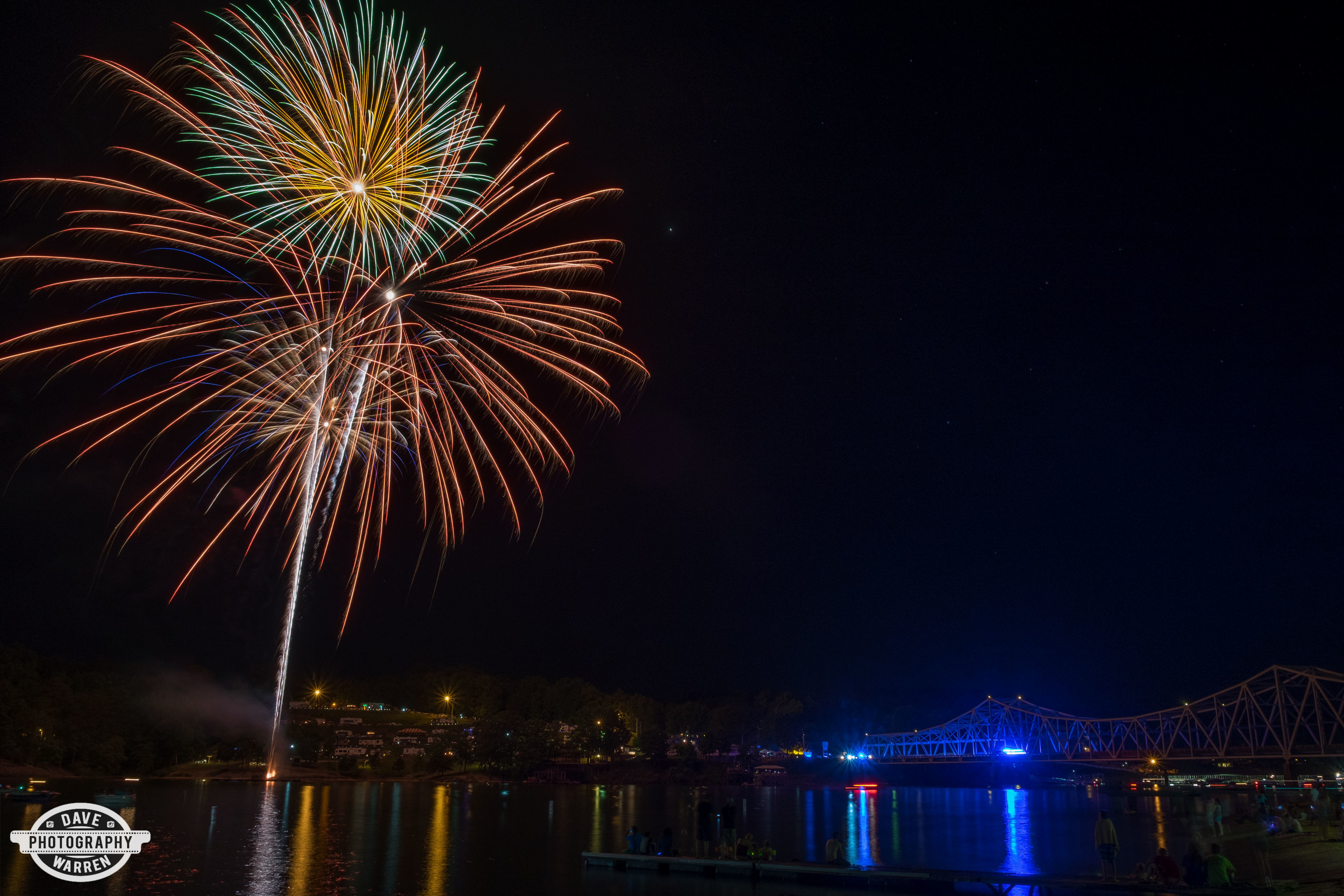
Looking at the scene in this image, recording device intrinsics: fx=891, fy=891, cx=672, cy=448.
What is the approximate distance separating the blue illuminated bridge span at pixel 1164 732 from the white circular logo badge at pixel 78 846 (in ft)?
432

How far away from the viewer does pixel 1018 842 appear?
121 feet

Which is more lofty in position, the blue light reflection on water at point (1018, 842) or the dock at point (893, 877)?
the dock at point (893, 877)

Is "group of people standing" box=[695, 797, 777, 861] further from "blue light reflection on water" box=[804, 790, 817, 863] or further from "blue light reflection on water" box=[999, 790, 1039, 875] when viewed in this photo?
"blue light reflection on water" box=[999, 790, 1039, 875]

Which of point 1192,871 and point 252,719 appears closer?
point 1192,871

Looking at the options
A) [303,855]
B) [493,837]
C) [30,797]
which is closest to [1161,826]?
[493,837]

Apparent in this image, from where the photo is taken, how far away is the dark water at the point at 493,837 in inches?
873

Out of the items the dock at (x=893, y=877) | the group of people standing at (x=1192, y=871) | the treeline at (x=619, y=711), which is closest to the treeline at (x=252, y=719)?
the treeline at (x=619, y=711)

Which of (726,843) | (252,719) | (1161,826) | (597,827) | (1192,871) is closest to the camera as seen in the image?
(1192,871)

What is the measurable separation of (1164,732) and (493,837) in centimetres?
14903

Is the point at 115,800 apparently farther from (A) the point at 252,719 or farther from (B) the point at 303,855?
(A) the point at 252,719

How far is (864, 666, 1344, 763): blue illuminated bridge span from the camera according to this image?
407 feet

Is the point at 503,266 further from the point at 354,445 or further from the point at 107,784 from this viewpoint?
the point at 107,784

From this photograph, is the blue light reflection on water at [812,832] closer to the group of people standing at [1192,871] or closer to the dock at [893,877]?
the dock at [893,877]

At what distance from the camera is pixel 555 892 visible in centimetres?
2138
